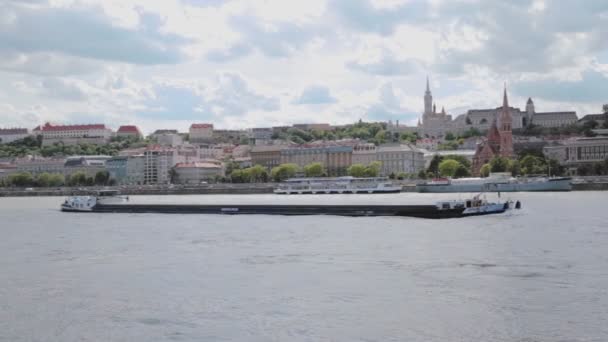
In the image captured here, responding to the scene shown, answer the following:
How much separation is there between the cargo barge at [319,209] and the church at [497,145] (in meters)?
74.2

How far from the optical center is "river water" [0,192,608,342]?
55.9 feet

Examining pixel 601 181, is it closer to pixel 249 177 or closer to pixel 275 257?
pixel 249 177

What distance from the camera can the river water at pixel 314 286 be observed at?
17.0m

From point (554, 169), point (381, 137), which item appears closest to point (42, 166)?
point (381, 137)

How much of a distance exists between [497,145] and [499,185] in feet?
154

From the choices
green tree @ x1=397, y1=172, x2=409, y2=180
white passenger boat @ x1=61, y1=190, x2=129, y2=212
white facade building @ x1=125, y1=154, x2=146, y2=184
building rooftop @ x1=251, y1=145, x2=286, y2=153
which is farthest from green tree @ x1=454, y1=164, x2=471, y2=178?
white facade building @ x1=125, y1=154, x2=146, y2=184

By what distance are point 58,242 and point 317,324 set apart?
21303 mm

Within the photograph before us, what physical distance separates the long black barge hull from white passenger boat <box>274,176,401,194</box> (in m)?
39.8

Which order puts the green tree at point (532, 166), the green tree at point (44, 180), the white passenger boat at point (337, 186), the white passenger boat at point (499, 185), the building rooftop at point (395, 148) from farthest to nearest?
the green tree at point (44, 180)
the building rooftop at point (395, 148)
the green tree at point (532, 166)
the white passenger boat at point (337, 186)
the white passenger boat at point (499, 185)

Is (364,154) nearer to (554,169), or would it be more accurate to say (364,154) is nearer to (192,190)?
(192,190)

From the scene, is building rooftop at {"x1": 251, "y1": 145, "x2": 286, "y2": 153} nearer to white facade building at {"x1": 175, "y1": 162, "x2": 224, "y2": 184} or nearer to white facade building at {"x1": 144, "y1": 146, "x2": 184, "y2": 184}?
white facade building at {"x1": 175, "y1": 162, "x2": 224, "y2": 184}

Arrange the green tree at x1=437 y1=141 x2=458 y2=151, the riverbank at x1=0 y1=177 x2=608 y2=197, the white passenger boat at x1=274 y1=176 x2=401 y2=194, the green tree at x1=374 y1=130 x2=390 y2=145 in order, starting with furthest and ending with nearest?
the green tree at x1=374 y1=130 x2=390 y2=145 < the green tree at x1=437 y1=141 x2=458 y2=151 < the riverbank at x1=0 y1=177 x2=608 y2=197 < the white passenger boat at x1=274 y1=176 x2=401 y2=194

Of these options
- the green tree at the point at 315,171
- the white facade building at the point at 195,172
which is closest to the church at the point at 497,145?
the green tree at the point at 315,171

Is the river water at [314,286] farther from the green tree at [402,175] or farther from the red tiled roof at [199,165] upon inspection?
the red tiled roof at [199,165]
